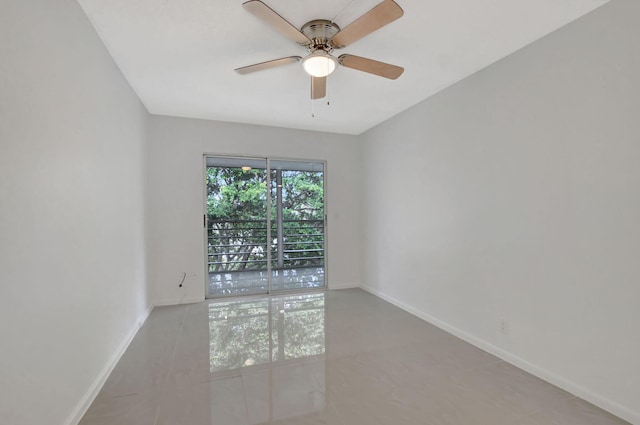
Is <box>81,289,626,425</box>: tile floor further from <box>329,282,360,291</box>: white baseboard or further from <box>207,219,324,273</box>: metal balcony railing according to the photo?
<box>329,282,360,291</box>: white baseboard

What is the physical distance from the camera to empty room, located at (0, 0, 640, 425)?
4.79ft

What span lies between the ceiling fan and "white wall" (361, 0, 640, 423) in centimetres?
106

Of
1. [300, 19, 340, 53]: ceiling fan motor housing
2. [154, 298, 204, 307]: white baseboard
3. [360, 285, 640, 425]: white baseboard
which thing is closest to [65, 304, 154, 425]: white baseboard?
[154, 298, 204, 307]: white baseboard

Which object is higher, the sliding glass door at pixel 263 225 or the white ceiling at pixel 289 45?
the white ceiling at pixel 289 45

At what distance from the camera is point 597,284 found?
182 cm

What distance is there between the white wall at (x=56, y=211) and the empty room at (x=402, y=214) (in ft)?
0.05

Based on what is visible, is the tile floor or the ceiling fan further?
the tile floor

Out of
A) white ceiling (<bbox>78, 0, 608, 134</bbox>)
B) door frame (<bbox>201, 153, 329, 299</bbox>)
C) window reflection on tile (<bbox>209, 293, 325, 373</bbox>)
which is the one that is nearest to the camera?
white ceiling (<bbox>78, 0, 608, 134</bbox>)

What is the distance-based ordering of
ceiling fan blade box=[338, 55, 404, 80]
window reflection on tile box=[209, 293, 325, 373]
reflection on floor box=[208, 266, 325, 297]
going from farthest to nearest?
reflection on floor box=[208, 266, 325, 297] → window reflection on tile box=[209, 293, 325, 373] → ceiling fan blade box=[338, 55, 404, 80]

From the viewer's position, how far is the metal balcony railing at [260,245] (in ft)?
13.9

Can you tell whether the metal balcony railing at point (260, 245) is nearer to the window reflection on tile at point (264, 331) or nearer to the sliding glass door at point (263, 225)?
the sliding glass door at point (263, 225)

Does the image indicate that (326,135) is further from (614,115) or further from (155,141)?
Result: (614,115)

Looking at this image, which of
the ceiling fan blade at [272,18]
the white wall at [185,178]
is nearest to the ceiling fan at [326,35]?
the ceiling fan blade at [272,18]

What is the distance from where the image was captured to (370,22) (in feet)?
A: 5.50
